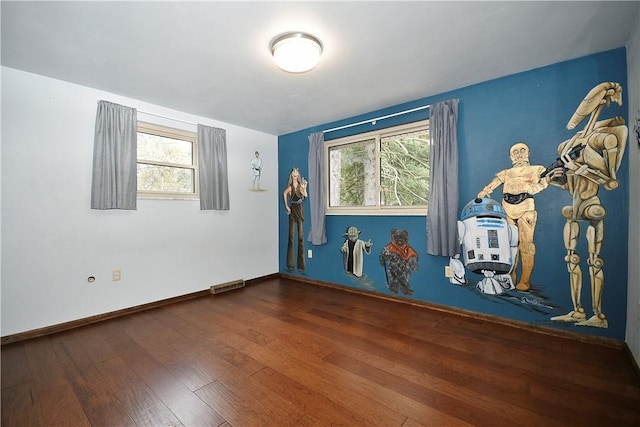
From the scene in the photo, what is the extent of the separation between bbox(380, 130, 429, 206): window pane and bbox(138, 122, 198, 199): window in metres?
2.50

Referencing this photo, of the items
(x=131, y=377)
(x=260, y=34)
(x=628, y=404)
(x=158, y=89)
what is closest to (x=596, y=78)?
(x=628, y=404)

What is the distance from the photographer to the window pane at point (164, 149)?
3.19 meters

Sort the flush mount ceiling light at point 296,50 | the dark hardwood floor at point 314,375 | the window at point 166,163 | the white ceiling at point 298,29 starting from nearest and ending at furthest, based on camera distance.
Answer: the dark hardwood floor at point 314,375
the white ceiling at point 298,29
the flush mount ceiling light at point 296,50
the window at point 166,163

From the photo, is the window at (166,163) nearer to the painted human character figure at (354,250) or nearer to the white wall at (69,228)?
the white wall at (69,228)

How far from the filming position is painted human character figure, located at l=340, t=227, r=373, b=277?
3.64m

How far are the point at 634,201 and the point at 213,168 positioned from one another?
4126 millimetres

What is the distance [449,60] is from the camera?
232 centimetres

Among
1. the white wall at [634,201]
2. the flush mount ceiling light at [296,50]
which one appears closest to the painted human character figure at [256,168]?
the flush mount ceiling light at [296,50]

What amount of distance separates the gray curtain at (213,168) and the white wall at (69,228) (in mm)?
162

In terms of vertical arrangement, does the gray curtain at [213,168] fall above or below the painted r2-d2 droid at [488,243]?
above

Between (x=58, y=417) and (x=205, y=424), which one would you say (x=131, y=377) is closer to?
(x=58, y=417)

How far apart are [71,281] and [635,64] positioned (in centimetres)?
499

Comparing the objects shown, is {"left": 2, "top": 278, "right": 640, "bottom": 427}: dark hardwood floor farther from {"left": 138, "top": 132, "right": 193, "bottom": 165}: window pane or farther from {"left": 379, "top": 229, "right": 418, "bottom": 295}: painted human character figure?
{"left": 138, "top": 132, "right": 193, "bottom": 165}: window pane

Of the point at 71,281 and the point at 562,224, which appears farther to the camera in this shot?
the point at 71,281
